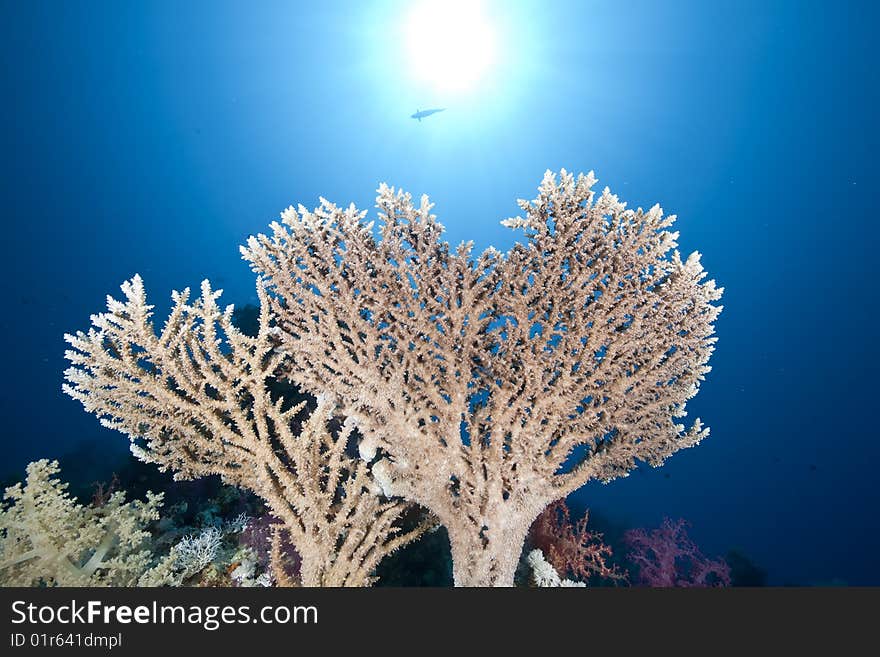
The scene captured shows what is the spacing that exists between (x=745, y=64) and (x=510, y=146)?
211 feet

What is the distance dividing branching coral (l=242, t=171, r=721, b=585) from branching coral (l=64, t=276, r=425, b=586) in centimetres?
43

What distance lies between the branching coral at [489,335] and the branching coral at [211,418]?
0.43 metres

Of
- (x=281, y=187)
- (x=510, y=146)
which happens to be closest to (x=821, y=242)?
(x=510, y=146)

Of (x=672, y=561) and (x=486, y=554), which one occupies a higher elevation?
(x=486, y=554)

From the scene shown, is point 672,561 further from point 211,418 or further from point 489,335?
point 211,418

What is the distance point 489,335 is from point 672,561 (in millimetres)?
6571

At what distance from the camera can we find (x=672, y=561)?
6.94 m

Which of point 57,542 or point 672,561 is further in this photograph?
point 672,561

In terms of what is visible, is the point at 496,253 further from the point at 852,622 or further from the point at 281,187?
the point at 281,187

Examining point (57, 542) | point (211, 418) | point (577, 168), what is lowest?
point (57, 542)

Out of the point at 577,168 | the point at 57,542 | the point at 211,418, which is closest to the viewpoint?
the point at 211,418

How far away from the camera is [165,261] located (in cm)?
11400

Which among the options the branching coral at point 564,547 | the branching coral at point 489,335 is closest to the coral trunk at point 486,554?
the branching coral at point 489,335

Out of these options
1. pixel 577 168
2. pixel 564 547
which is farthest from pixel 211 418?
pixel 577 168
